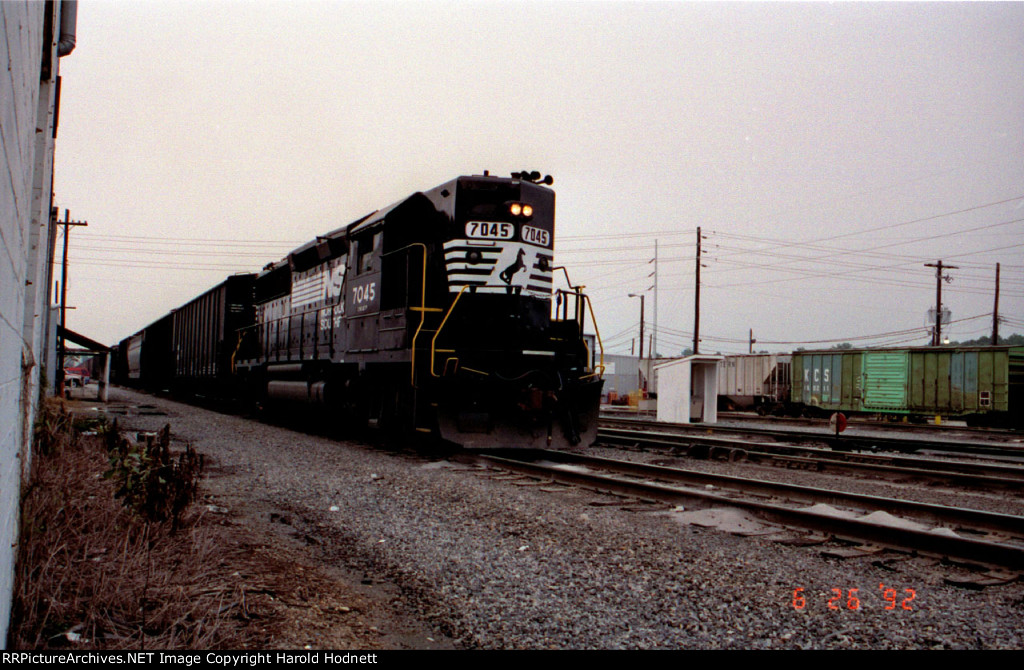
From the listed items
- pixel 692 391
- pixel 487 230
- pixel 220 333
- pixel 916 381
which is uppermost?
pixel 487 230

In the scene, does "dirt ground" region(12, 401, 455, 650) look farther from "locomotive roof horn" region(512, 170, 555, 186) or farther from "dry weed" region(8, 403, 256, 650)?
"locomotive roof horn" region(512, 170, 555, 186)

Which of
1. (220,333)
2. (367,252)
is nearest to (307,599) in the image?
(367,252)

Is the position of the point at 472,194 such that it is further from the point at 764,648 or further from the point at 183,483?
the point at 764,648

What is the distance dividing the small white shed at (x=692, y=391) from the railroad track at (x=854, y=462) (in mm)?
5629

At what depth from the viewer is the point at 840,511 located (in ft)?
19.5

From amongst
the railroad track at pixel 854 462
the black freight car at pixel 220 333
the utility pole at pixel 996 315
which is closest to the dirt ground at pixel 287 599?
the railroad track at pixel 854 462

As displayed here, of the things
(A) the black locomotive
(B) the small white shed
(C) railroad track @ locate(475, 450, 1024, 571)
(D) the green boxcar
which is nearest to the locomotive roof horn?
(A) the black locomotive

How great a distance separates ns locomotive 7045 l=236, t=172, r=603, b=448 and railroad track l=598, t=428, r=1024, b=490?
1.97 meters

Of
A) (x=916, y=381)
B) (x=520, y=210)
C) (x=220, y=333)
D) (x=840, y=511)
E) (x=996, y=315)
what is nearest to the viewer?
(x=840, y=511)

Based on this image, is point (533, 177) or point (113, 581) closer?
point (113, 581)

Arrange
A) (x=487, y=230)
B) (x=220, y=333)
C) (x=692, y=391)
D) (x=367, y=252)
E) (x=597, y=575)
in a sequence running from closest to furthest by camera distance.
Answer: (x=597, y=575), (x=487, y=230), (x=367, y=252), (x=220, y=333), (x=692, y=391)

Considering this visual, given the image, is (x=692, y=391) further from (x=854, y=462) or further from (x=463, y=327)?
(x=463, y=327)

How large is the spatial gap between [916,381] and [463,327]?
19331 mm

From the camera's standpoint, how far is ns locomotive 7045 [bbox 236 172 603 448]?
8398 millimetres
